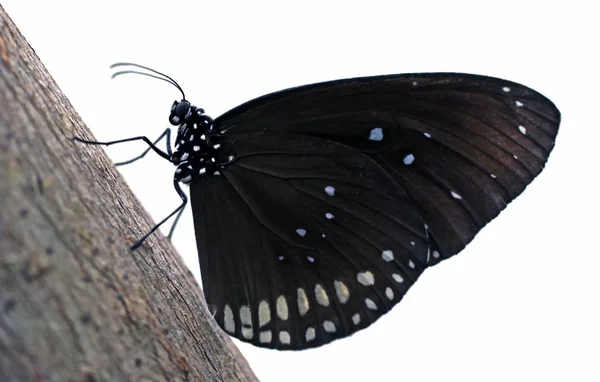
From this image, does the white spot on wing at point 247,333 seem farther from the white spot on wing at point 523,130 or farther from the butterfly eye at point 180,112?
the white spot on wing at point 523,130

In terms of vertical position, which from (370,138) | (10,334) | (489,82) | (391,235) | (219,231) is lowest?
(10,334)

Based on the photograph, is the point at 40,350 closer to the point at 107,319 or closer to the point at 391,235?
the point at 107,319

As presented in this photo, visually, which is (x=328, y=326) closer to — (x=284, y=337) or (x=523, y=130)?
(x=284, y=337)

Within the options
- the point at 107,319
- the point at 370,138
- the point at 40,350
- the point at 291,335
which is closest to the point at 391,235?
the point at 370,138

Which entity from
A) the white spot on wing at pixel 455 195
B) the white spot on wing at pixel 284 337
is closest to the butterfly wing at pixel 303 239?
the white spot on wing at pixel 284 337

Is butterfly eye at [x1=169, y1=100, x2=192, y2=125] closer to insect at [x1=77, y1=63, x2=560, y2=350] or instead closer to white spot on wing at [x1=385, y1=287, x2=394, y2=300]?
insect at [x1=77, y1=63, x2=560, y2=350]

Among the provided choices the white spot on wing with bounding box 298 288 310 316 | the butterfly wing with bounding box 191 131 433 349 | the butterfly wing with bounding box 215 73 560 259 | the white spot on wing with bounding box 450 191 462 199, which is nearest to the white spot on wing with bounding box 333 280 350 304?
the butterfly wing with bounding box 191 131 433 349
